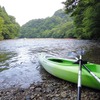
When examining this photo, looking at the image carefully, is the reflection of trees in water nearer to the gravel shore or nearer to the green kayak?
the green kayak

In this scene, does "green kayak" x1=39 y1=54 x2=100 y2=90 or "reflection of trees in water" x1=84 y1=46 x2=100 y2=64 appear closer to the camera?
"green kayak" x1=39 y1=54 x2=100 y2=90

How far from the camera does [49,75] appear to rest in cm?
739

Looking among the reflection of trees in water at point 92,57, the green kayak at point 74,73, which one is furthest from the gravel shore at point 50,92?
the reflection of trees in water at point 92,57

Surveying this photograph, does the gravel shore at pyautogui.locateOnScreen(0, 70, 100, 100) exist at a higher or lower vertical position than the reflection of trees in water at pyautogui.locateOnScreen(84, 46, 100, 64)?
lower

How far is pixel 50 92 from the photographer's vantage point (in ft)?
17.9

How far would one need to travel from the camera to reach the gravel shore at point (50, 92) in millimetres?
5063

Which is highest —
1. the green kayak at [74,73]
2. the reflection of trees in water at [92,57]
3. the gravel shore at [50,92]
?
the green kayak at [74,73]

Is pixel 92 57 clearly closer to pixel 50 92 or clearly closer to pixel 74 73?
pixel 74 73

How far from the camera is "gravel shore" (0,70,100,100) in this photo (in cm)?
506

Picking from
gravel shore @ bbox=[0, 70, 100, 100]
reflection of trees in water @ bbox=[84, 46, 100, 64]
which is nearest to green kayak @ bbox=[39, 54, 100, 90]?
gravel shore @ bbox=[0, 70, 100, 100]

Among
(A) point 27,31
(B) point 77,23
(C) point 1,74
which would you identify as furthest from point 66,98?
(A) point 27,31

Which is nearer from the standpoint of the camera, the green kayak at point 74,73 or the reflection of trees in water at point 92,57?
the green kayak at point 74,73

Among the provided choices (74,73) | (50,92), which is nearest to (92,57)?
(74,73)

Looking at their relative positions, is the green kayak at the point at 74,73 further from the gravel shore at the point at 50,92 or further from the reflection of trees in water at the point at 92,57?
the reflection of trees in water at the point at 92,57
